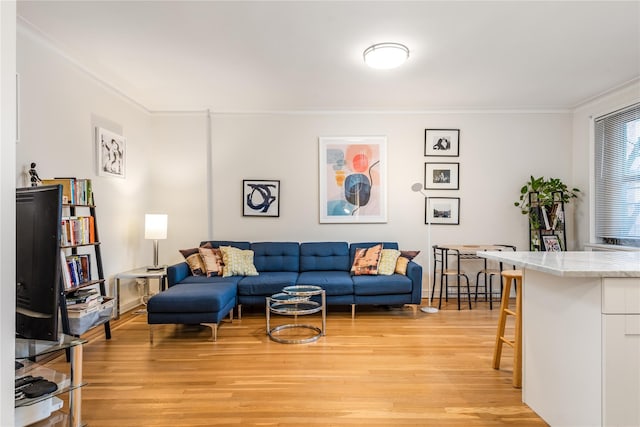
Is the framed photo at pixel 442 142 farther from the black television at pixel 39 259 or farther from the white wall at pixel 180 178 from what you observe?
the black television at pixel 39 259

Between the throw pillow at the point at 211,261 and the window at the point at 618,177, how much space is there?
190 inches

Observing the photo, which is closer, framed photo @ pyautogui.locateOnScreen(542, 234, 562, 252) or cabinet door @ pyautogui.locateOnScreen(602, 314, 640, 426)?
cabinet door @ pyautogui.locateOnScreen(602, 314, 640, 426)

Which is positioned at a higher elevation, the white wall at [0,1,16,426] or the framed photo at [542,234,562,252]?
the white wall at [0,1,16,426]

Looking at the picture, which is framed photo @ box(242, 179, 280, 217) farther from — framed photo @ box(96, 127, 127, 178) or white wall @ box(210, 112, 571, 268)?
framed photo @ box(96, 127, 127, 178)

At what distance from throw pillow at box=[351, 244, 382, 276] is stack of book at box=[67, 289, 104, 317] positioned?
8.72 feet

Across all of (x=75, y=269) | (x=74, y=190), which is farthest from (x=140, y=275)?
(x=74, y=190)

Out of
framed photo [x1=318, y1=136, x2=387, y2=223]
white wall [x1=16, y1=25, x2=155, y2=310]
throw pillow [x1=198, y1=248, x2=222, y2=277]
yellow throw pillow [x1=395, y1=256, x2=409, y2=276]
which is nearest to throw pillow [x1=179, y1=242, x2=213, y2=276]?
throw pillow [x1=198, y1=248, x2=222, y2=277]

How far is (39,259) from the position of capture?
1265 millimetres

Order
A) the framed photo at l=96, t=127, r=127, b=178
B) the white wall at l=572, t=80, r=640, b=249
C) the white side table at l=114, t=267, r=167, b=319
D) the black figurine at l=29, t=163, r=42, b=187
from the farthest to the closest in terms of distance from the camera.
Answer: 1. the white wall at l=572, t=80, r=640, b=249
2. the white side table at l=114, t=267, r=167, b=319
3. the framed photo at l=96, t=127, r=127, b=178
4. the black figurine at l=29, t=163, r=42, b=187

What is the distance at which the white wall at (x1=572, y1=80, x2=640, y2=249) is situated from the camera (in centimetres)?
452

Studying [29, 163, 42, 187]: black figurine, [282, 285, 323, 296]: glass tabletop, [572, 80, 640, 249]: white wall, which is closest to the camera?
[29, 163, 42, 187]: black figurine

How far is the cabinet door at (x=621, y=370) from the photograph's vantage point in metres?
1.55

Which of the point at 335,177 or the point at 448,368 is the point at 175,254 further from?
the point at 448,368

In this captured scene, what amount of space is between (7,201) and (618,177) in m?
5.52
